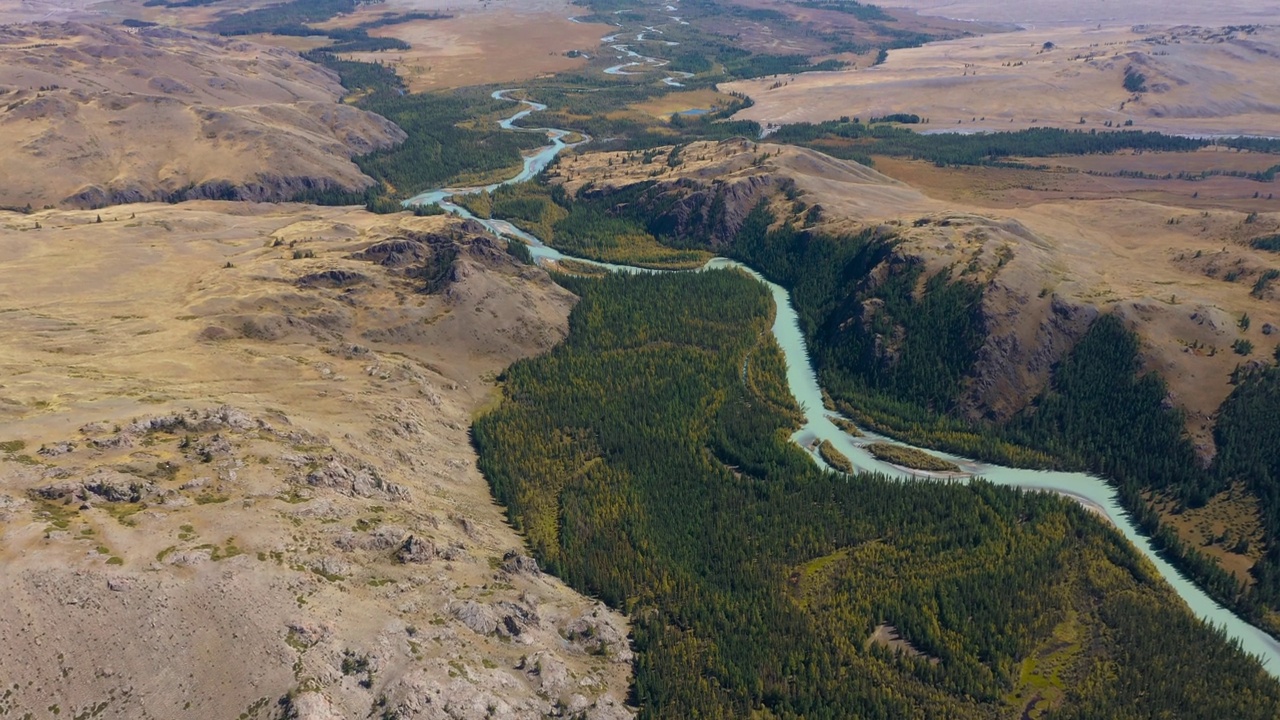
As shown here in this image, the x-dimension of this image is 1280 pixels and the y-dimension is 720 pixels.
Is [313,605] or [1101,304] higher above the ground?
[1101,304]

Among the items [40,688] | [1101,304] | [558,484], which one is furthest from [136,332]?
[1101,304]

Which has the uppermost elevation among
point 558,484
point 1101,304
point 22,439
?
point 1101,304

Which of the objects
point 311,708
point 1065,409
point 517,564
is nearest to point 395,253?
point 517,564

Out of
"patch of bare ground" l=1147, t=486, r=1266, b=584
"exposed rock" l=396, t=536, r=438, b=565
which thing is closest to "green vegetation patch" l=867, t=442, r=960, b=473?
"patch of bare ground" l=1147, t=486, r=1266, b=584

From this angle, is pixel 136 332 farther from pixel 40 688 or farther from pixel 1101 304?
pixel 1101 304

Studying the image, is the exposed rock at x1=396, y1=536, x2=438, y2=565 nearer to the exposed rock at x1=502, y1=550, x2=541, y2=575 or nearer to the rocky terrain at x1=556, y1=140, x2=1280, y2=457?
the exposed rock at x1=502, y1=550, x2=541, y2=575
